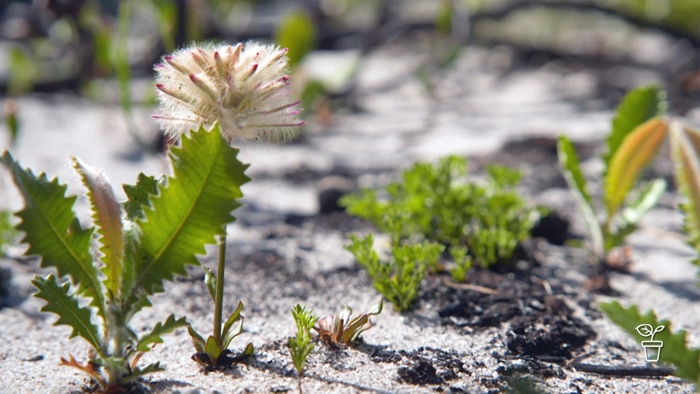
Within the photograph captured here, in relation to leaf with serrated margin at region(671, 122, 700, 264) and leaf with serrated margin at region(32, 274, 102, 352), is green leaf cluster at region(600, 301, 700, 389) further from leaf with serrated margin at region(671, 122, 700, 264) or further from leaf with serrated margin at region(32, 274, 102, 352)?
leaf with serrated margin at region(32, 274, 102, 352)

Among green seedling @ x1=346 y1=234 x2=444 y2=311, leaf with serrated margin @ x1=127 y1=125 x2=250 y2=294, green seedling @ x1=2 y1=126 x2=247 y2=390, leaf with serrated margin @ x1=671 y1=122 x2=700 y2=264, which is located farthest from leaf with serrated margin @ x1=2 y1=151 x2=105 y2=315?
leaf with serrated margin @ x1=671 y1=122 x2=700 y2=264

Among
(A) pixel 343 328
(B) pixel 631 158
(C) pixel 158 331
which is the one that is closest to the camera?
(C) pixel 158 331

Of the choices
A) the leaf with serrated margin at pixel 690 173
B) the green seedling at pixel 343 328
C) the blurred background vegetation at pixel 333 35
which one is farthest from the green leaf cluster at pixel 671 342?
the blurred background vegetation at pixel 333 35

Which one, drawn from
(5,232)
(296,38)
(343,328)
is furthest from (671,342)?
(296,38)

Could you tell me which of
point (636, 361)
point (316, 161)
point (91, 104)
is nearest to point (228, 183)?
point (636, 361)

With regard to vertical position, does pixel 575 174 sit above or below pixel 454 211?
above

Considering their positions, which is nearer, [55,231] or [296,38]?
[55,231]

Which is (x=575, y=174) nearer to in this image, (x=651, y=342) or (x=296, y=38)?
(x=651, y=342)

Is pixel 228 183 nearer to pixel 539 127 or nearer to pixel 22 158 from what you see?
pixel 22 158
